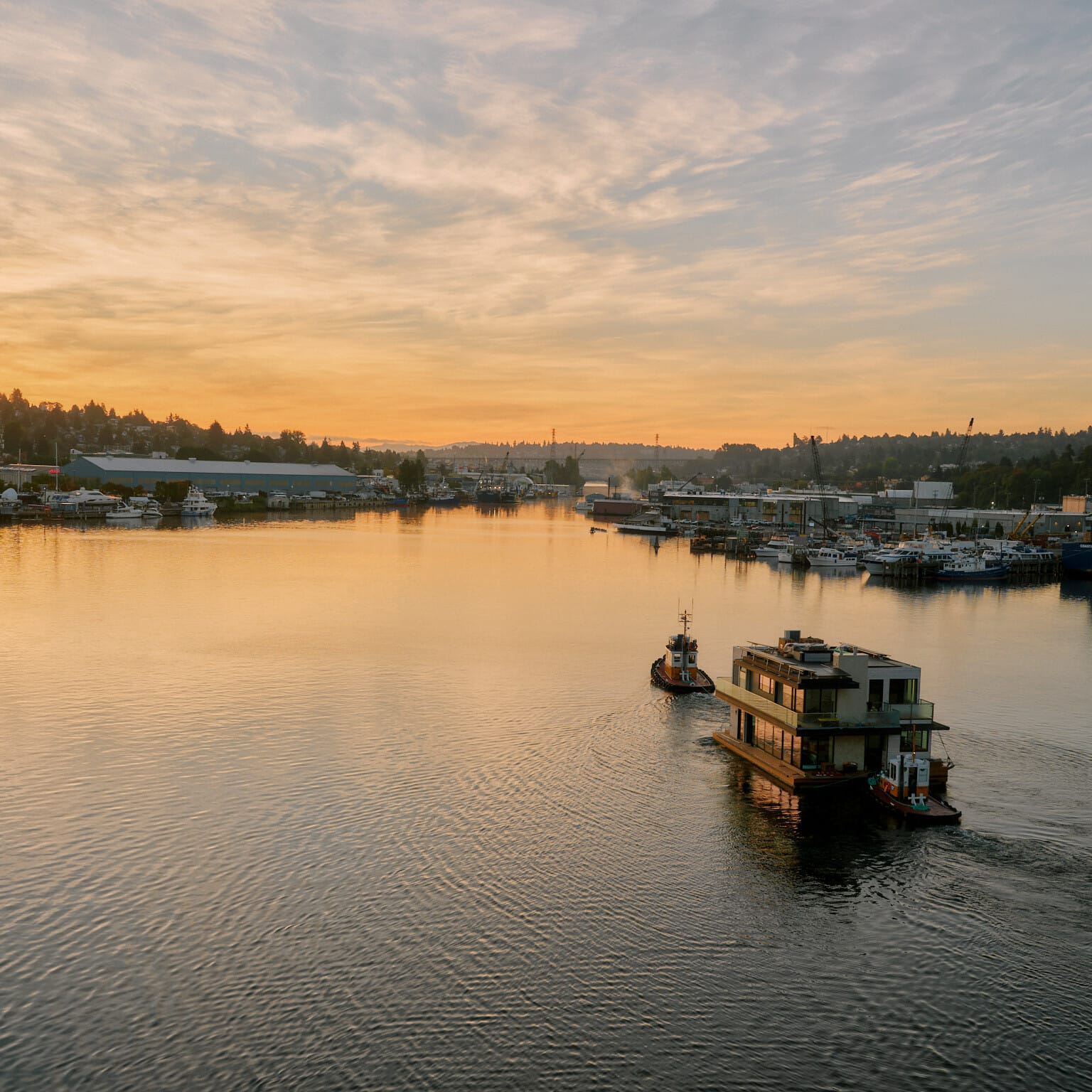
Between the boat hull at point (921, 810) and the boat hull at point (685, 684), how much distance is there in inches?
440

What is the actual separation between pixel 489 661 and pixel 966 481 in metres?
147

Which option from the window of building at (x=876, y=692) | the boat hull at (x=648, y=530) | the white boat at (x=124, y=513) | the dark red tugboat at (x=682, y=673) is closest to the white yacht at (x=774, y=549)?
the boat hull at (x=648, y=530)

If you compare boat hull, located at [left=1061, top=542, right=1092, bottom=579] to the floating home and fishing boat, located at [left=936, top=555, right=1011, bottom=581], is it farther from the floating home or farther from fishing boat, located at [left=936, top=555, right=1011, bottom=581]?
the floating home

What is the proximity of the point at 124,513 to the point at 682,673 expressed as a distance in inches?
4083

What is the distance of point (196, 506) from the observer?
129750 mm

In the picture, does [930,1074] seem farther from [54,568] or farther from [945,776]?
[54,568]

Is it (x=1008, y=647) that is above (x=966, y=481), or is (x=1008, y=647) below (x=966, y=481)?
below

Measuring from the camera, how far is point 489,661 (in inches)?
1455

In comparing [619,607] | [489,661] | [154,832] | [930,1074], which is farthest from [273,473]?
[930,1074]

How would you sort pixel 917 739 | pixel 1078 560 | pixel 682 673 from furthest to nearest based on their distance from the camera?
1. pixel 1078 560
2. pixel 682 673
3. pixel 917 739

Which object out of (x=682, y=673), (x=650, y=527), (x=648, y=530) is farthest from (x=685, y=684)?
(x=650, y=527)

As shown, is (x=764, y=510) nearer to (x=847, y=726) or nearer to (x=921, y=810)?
(x=847, y=726)

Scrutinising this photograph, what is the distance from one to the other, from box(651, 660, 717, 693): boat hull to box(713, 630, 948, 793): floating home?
8.09 meters

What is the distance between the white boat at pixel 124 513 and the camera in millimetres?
114688
